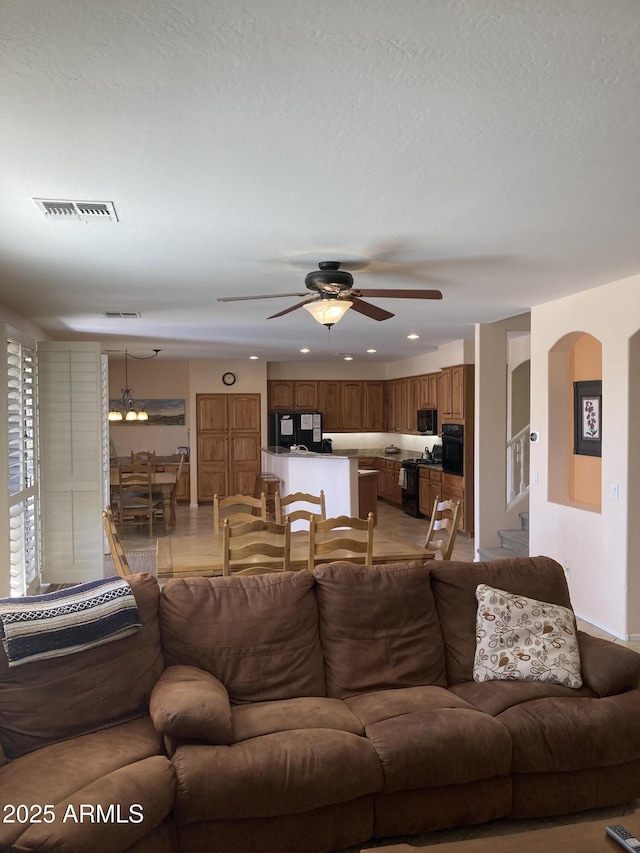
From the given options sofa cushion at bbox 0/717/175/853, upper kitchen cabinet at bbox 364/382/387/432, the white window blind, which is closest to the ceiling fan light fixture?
sofa cushion at bbox 0/717/175/853

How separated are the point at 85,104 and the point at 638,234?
111 inches

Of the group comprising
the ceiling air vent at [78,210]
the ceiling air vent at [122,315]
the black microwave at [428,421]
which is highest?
the ceiling air vent at [122,315]

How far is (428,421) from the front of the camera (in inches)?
395

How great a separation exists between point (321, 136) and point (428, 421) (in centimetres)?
807

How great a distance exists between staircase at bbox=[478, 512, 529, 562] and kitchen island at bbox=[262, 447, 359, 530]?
1.48 m

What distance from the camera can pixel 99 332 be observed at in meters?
7.45

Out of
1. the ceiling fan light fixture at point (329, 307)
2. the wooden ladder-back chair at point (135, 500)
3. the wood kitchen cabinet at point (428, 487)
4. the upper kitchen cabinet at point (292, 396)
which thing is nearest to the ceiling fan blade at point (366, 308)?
the ceiling fan light fixture at point (329, 307)

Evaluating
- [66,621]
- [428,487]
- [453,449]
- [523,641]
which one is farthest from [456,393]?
[66,621]

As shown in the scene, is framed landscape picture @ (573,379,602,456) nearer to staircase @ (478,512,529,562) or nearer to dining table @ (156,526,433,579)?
staircase @ (478,512,529,562)

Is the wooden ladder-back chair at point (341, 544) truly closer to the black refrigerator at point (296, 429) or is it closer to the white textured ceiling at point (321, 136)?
the white textured ceiling at point (321, 136)

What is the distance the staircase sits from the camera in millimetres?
6367

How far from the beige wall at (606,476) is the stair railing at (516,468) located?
1.47 metres

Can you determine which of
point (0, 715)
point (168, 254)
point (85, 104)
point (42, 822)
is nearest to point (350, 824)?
point (42, 822)

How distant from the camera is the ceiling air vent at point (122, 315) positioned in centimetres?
592
